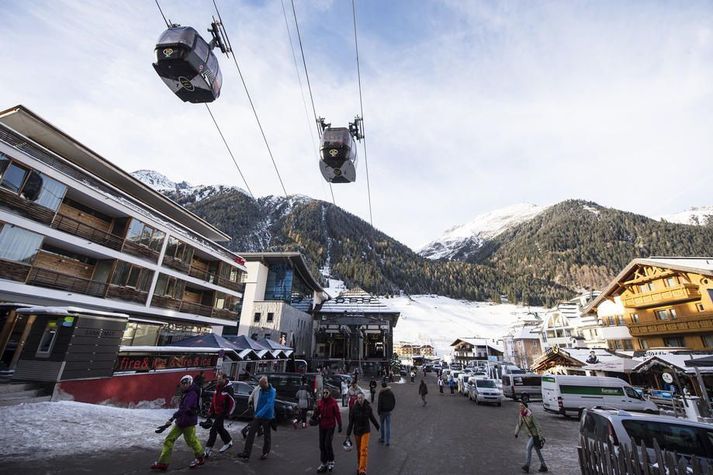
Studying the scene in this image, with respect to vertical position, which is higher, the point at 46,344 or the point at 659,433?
the point at 46,344

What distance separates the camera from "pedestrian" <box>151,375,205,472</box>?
237 inches

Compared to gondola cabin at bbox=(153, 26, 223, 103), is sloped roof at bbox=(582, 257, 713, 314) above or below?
above

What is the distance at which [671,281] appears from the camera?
32.1 metres

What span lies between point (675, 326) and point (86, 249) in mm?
49483

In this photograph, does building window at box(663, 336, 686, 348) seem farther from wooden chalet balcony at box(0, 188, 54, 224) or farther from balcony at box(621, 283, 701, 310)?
wooden chalet balcony at box(0, 188, 54, 224)

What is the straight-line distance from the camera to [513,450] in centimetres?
953

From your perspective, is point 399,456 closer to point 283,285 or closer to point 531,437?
point 531,437

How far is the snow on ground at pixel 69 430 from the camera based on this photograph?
21.7 ft

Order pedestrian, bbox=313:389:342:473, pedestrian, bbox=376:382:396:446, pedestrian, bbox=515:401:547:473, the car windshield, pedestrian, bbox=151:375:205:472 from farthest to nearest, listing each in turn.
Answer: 1. pedestrian, bbox=376:382:396:446
2. pedestrian, bbox=515:401:547:473
3. pedestrian, bbox=313:389:342:473
4. pedestrian, bbox=151:375:205:472
5. the car windshield

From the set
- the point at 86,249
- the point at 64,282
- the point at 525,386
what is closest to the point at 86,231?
the point at 86,249

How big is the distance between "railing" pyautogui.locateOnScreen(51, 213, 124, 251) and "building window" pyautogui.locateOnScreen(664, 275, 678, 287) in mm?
49329

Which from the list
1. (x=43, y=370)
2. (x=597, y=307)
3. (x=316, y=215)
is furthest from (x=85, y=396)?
(x=316, y=215)

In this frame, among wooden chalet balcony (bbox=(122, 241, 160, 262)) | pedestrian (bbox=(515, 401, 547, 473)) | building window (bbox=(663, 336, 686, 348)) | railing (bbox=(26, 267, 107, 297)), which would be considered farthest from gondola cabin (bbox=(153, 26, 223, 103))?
building window (bbox=(663, 336, 686, 348))

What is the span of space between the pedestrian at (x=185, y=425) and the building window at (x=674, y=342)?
141 ft
